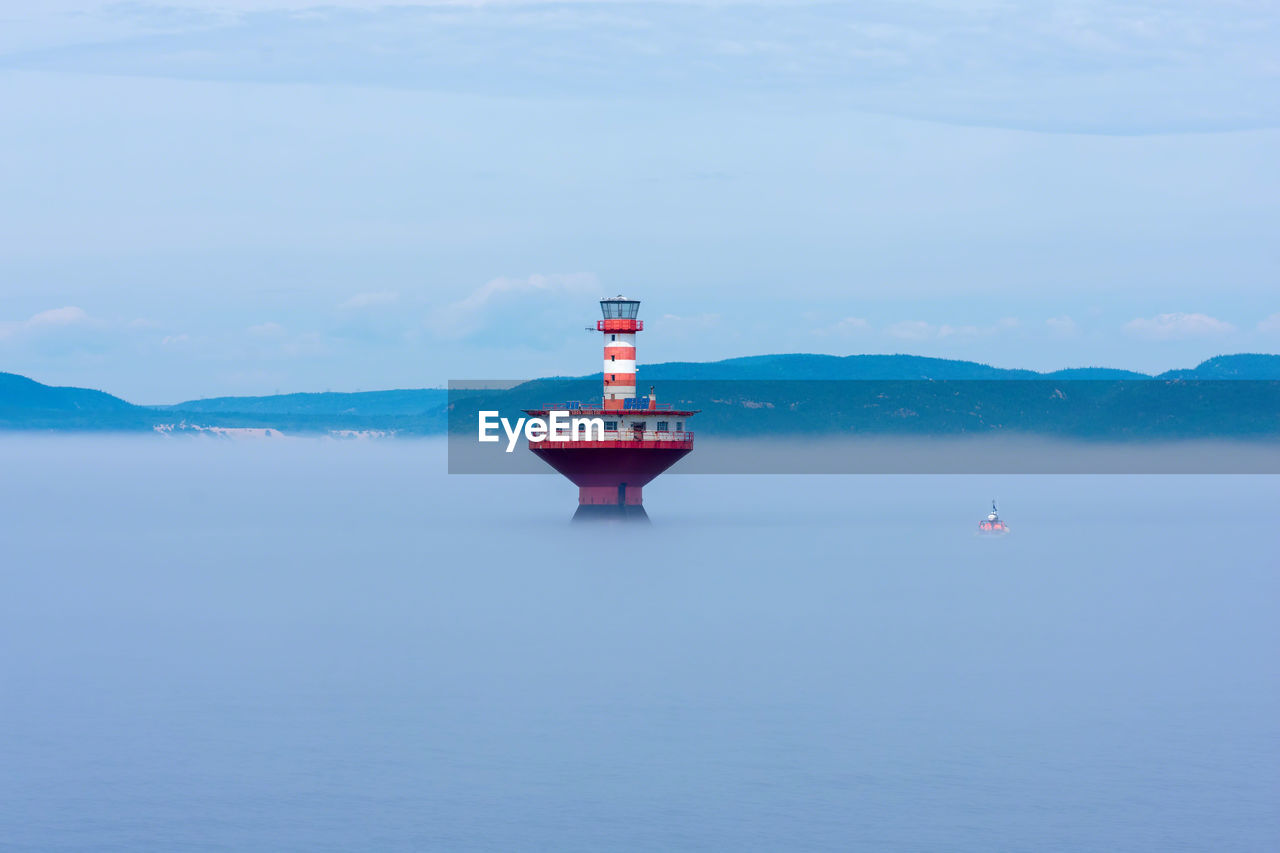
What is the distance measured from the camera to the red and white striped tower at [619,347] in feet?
271

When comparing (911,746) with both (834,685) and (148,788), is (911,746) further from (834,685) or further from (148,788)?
(148,788)

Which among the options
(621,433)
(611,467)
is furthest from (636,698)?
(611,467)

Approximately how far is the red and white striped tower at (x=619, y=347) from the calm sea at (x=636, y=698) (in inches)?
306

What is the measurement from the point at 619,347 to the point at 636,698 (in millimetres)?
43753

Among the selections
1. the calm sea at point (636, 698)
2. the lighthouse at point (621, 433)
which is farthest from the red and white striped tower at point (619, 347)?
the calm sea at point (636, 698)

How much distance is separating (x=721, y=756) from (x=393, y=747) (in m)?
7.03

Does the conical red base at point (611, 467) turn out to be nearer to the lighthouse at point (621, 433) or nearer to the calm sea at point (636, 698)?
the lighthouse at point (621, 433)

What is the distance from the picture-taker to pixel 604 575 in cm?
6681

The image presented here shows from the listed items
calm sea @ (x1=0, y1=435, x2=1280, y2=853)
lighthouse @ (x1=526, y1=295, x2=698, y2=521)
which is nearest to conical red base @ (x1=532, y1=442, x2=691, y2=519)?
lighthouse @ (x1=526, y1=295, x2=698, y2=521)

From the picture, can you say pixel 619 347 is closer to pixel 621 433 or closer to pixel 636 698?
pixel 621 433

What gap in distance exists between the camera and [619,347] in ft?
273

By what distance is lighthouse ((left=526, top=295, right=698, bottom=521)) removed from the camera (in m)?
80.9

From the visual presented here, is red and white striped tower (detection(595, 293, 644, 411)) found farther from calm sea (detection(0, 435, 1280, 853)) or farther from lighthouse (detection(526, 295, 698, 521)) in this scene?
calm sea (detection(0, 435, 1280, 853))

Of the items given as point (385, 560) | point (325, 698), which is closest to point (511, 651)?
point (325, 698)
